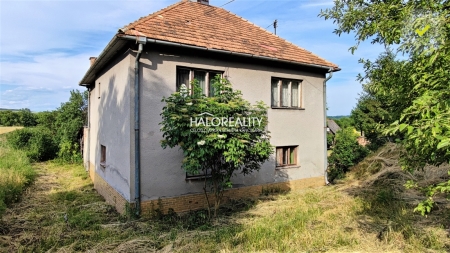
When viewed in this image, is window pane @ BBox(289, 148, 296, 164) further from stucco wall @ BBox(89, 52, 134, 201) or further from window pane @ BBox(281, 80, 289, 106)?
stucco wall @ BBox(89, 52, 134, 201)

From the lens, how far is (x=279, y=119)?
9.45 meters

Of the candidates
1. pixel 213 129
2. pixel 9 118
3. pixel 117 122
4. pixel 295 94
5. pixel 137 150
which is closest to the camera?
pixel 213 129

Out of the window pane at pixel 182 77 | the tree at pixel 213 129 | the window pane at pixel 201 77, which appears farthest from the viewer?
the window pane at pixel 201 77

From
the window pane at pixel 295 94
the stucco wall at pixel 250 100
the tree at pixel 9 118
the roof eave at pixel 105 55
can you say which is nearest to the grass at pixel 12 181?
the stucco wall at pixel 250 100

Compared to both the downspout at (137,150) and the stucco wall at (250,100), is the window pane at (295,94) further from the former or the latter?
the downspout at (137,150)

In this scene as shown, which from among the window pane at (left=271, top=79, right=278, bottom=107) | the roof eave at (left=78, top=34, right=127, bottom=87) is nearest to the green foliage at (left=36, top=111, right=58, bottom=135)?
the roof eave at (left=78, top=34, right=127, bottom=87)

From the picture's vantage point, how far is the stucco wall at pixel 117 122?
680 cm

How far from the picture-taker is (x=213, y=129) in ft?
19.4

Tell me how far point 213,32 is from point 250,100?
2.58 m

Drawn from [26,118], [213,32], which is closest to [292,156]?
[213,32]

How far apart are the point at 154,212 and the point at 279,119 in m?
5.33

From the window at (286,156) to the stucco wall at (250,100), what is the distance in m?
0.19

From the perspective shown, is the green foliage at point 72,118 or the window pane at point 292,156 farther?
the green foliage at point 72,118

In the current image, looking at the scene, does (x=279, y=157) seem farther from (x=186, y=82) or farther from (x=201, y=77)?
(x=186, y=82)
